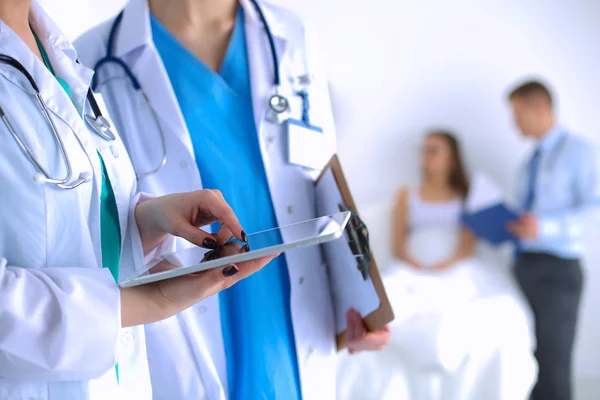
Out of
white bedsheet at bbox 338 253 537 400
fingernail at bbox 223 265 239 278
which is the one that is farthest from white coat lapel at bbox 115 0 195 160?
white bedsheet at bbox 338 253 537 400

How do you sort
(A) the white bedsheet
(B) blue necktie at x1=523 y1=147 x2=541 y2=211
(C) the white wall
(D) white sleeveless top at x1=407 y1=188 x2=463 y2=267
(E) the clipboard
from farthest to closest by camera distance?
(C) the white wall < (D) white sleeveless top at x1=407 y1=188 x2=463 y2=267 < (B) blue necktie at x1=523 y1=147 x2=541 y2=211 < (A) the white bedsheet < (E) the clipboard

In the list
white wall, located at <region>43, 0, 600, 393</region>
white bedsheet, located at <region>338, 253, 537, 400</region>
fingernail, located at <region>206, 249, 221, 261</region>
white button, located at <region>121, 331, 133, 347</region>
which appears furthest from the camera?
white wall, located at <region>43, 0, 600, 393</region>

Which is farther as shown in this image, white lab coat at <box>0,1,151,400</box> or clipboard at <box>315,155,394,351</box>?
clipboard at <box>315,155,394,351</box>

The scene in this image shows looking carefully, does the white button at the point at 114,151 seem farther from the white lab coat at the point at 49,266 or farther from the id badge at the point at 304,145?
the id badge at the point at 304,145

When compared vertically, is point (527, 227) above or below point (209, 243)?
below

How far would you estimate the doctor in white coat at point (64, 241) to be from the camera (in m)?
0.70

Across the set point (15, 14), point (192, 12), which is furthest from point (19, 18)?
point (192, 12)

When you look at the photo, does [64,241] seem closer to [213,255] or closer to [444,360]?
[213,255]

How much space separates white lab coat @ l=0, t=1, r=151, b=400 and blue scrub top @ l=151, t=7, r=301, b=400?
1.32ft

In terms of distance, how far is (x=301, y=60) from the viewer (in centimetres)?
A: 141

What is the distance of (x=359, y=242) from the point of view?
45.9 inches

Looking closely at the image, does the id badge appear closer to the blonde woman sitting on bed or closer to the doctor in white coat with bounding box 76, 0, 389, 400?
the doctor in white coat with bounding box 76, 0, 389, 400

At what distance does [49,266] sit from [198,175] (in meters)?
0.51

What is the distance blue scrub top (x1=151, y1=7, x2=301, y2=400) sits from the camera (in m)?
1.20
